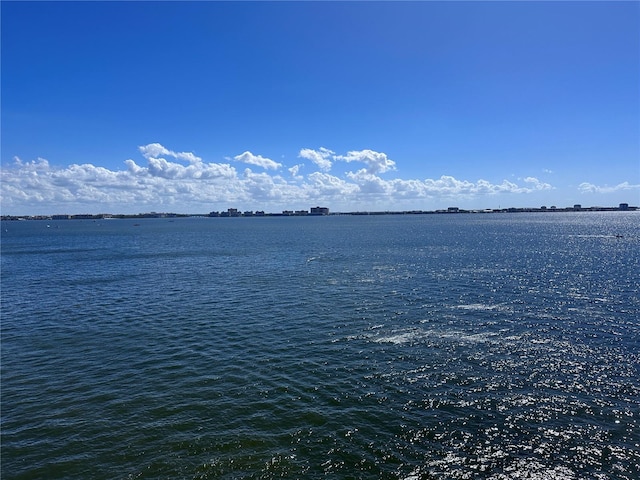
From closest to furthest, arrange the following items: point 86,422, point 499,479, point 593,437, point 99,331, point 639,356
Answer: point 499,479
point 593,437
point 86,422
point 639,356
point 99,331

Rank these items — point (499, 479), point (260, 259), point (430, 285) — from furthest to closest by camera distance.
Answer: point (260, 259)
point (430, 285)
point (499, 479)

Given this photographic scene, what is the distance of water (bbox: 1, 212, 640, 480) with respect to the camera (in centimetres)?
2378

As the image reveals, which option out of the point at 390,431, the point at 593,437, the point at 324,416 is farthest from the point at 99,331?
the point at 593,437

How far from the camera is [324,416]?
92.4 ft

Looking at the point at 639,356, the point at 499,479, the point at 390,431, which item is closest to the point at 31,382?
the point at 390,431

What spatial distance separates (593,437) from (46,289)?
8810cm

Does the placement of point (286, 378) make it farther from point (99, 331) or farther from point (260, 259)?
point (260, 259)

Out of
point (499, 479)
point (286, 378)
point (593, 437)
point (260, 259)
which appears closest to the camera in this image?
point (499, 479)

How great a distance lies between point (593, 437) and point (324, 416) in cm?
1876

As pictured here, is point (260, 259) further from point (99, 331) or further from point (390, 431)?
point (390, 431)

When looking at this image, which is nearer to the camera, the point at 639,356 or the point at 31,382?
the point at 31,382

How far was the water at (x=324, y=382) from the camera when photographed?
23.8 m

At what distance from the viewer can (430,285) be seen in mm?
72812

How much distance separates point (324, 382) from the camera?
3350 centimetres
